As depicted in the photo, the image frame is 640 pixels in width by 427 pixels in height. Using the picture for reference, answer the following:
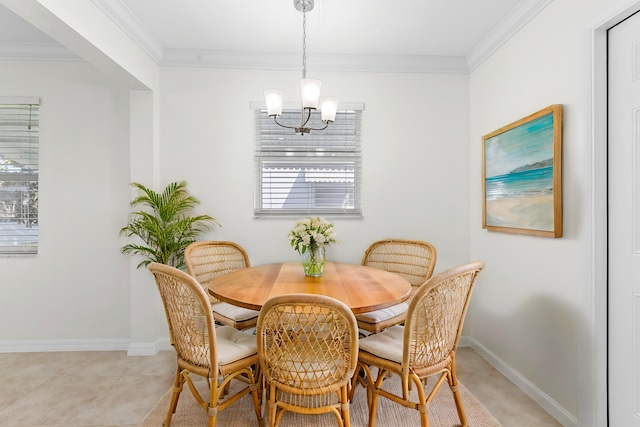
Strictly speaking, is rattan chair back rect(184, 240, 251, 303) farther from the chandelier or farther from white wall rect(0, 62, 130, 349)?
the chandelier

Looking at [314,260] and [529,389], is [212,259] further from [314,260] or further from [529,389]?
[529,389]

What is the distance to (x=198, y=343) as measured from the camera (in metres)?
1.66

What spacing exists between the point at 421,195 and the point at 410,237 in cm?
41

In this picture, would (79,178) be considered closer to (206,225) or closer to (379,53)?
(206,225)

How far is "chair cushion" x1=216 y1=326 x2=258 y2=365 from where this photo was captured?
1710mm

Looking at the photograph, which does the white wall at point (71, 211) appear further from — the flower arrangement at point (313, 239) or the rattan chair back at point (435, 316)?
the rattan chair back at point (435, 316)

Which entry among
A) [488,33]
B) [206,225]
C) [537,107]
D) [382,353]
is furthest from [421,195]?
[206,225]

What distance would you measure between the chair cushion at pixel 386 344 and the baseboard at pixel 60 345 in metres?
2.39

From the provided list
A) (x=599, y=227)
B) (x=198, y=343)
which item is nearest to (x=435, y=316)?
(x=599, y=227)

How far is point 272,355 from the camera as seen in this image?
1538 millimetres

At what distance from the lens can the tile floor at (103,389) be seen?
79.8 inches

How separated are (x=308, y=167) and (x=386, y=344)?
Answer: 1.79 m

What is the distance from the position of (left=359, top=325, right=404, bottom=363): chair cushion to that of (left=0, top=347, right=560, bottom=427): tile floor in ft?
2.79

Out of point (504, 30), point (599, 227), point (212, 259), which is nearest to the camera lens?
point (599, 227)
